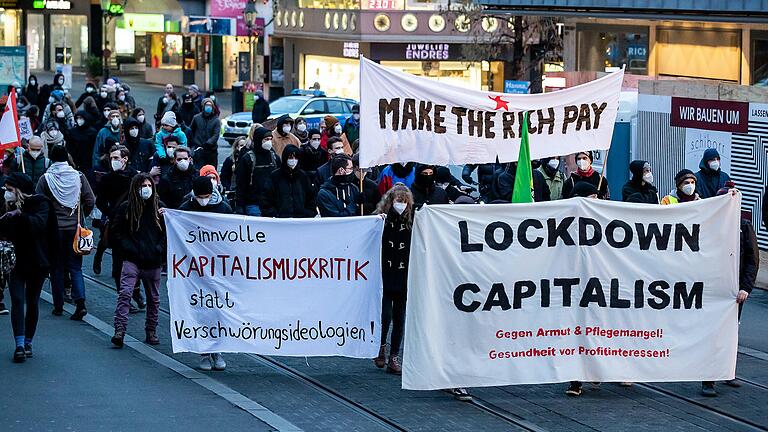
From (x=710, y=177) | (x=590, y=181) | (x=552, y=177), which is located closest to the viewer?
(x=590, y=181)

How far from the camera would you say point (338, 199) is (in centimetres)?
1327

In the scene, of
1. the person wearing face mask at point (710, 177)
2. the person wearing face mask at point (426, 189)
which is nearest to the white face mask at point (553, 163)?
the person wearing face mask at point (710, 177)

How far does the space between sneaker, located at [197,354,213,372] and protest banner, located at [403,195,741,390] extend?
191cm

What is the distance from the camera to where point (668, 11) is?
21.4 metres

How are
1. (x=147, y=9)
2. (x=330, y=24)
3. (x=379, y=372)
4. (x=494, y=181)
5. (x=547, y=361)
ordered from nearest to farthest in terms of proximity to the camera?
(x=547, y=361) → (x=379, y=372) → (x=494, y=181) → (x=330, y=24) → (x=147, y=9)

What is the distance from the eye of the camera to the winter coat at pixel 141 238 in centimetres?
1208

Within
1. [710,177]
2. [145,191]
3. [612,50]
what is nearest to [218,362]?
[145,191]

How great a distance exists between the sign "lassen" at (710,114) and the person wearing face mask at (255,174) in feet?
17.5

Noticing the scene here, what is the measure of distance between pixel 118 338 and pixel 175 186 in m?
3.00

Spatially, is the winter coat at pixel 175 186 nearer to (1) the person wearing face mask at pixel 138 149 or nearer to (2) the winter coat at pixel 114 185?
(2) the winter coat at pixel 114 185

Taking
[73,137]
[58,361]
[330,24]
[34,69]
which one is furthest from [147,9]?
[58,361]

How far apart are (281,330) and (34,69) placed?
59.9 metres

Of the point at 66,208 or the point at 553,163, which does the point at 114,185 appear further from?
the point at 553,163

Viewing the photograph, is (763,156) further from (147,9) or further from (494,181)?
(147,9)
